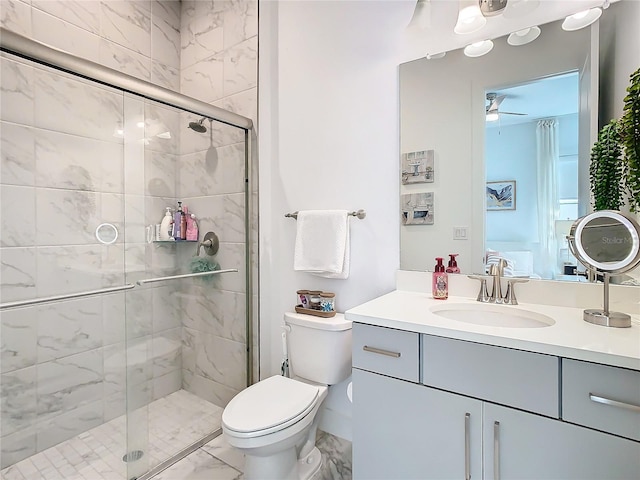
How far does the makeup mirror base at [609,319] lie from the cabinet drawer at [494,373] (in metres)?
0.29

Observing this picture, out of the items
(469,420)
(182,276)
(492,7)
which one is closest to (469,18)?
(492,7)

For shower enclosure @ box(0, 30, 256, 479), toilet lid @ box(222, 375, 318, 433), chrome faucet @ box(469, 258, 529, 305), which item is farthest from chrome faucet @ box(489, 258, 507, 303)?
shower enclosure @ box(0, 30, 256, 479)

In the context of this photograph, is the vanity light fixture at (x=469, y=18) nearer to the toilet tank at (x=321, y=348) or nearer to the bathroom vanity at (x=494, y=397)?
the bathroom vanity at (x=494, y=397)

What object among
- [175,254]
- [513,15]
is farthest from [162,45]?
Result: [513,15]

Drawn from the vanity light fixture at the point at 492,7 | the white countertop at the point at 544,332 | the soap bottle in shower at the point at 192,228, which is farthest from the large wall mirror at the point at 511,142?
the soap bottle in shower at the point at 192,228

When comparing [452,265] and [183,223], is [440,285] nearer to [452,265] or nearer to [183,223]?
[452,265]

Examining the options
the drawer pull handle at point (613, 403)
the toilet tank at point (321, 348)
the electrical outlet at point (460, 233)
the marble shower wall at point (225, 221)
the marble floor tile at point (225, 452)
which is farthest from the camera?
the marble shower wall at point (225, 221)

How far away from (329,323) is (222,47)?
189cm

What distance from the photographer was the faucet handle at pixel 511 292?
1271 millimetres

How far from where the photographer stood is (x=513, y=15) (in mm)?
1304

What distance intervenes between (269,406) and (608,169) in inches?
58.7

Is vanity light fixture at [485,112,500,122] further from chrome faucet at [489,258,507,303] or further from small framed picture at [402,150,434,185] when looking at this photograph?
chrome faucet at [489,258,507,303]

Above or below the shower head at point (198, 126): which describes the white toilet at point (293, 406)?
below

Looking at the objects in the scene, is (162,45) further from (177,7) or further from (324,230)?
(324,230)
